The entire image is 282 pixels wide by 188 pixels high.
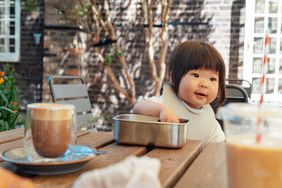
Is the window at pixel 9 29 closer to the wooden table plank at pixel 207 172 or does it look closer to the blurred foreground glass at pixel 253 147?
the wooden table plank at pixel 207 172

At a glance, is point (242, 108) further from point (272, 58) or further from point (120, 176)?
point (272, 58)

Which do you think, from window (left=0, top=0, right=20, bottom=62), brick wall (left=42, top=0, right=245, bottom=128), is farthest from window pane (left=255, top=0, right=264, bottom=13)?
window (left=0, top=0, right=20, bottom=62)

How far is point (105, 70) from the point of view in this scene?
5719 mm

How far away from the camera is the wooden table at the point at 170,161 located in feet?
3.09

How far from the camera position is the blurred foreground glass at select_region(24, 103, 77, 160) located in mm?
935

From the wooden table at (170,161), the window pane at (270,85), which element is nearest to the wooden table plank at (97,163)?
the wooden table at (170,161)

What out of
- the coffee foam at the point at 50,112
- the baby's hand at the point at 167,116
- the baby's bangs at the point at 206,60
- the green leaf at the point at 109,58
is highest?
the green leaf at the point at 109,58

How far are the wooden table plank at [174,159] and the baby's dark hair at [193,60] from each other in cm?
39

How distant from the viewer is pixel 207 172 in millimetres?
1072

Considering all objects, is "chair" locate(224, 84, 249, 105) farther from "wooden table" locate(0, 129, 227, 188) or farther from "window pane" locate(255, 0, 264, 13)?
"window pane" locate(255, 0, 264, 13)

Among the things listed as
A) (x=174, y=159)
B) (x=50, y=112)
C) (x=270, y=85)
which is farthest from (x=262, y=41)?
(x=50, y=112)

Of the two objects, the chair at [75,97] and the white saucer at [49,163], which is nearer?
the white saucer at [49,163]

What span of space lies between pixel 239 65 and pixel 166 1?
1271 mm

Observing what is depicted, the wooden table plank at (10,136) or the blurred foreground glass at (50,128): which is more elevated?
the blurred foreground glass at (50,128)
